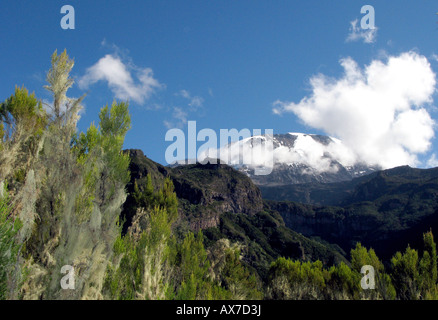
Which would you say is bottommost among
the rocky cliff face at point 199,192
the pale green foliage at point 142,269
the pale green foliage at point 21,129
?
the pale green foliage at point 142,269

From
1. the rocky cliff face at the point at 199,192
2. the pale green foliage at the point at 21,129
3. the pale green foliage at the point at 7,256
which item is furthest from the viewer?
the rocky cliff face at the point at 199,192

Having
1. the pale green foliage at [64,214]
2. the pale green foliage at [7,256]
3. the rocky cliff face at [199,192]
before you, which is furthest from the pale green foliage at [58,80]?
the rocky cliff face at [199,192]

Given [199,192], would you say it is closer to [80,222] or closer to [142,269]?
[80,222]

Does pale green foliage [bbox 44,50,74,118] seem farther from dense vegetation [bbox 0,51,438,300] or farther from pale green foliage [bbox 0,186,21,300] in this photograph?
pale green foliage [bbox 0,186,21,300]

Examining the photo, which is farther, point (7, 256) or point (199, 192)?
point (199, 192)

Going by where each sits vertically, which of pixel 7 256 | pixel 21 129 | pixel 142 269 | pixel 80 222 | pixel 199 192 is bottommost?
pixel 142 269

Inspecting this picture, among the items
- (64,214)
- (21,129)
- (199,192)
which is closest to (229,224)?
(199,192)

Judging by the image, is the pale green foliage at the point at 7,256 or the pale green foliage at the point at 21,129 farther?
the pale green foliage at the point at 21,129

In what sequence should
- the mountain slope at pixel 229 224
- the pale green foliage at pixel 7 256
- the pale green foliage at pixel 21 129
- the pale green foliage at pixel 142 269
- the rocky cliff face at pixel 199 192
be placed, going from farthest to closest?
the rocky cliff face at pixel 199 192 → the mountain slope at pixel 229 224 → the pale green foliage at pixel 21 129 → the pale green foliage at pixel 142 269 → the pale green foliage at pixel 7 256

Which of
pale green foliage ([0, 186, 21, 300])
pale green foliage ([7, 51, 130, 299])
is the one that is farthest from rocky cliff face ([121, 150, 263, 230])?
pale green foliage ([0, 186, 21, 300])

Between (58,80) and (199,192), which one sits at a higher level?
(199,192)

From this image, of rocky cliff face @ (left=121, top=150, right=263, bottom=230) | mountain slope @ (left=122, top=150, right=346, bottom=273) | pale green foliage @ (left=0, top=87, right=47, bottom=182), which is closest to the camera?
pale green foliage @ (left=0, top=87, right=47, bottom=182)

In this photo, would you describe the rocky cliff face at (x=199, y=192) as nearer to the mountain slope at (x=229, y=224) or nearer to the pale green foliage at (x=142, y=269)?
the mountain slope at (x=229, y=224)
